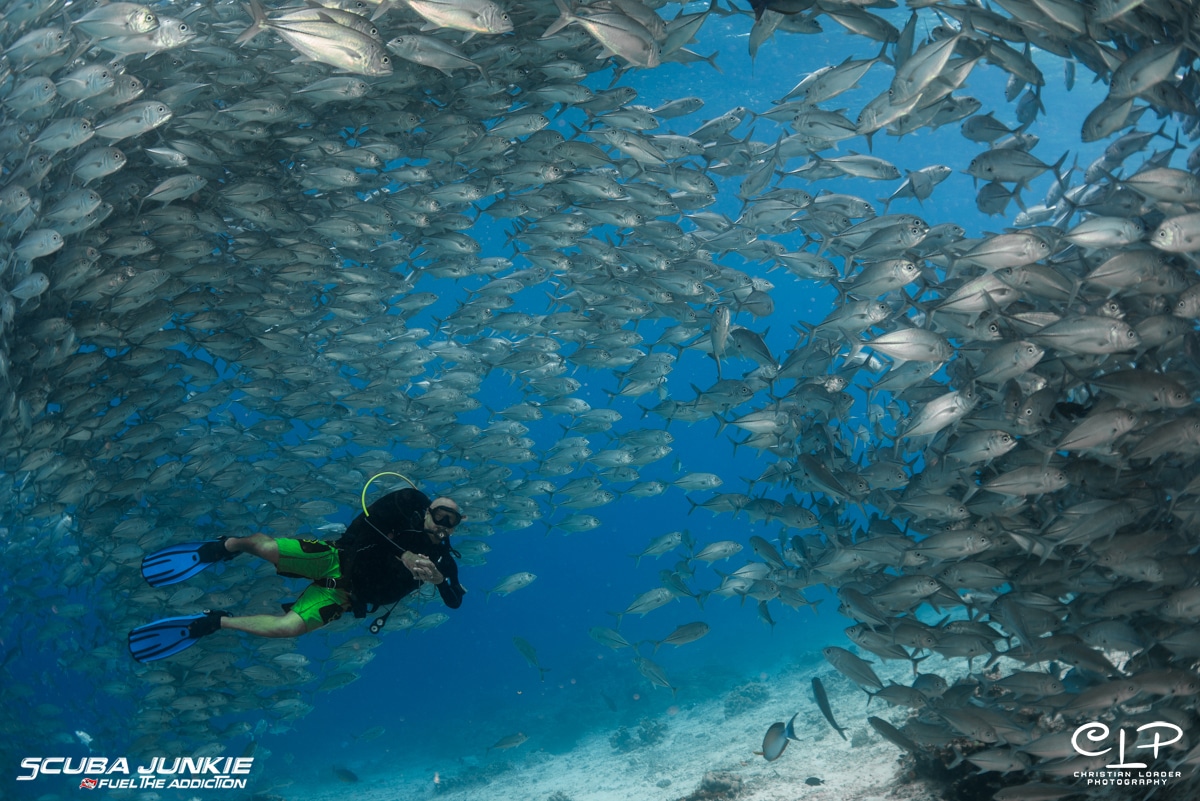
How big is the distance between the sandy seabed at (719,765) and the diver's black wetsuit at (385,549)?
211 inches

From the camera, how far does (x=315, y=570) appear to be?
5.94 m

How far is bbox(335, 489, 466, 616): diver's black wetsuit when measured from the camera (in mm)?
5566

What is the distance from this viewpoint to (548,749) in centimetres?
1812

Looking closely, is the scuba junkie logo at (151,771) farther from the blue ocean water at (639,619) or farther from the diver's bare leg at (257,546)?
the blue ocean water at (639,619)

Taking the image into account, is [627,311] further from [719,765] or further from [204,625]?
[719,765]

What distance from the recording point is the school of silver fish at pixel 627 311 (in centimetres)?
426

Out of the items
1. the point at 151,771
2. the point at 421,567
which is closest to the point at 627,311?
the point at 421,567

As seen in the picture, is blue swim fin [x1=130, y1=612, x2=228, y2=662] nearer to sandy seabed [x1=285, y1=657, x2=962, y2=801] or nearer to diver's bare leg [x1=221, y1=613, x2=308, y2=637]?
diver's bare leg [x1=221, y1=613, x2=308, y2=637]

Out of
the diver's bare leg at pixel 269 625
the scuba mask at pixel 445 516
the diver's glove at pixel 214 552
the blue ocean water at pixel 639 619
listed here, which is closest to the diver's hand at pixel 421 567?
the scuba mask at pixel 445 516

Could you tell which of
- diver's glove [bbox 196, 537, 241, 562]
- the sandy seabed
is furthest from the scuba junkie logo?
the sandy seabed

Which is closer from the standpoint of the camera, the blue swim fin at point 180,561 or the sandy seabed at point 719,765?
the blue swim fin at point 180,561

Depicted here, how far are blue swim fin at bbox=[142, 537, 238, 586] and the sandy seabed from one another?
6952mm

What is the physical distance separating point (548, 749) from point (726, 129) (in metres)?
17.6

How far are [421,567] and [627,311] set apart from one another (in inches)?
170
